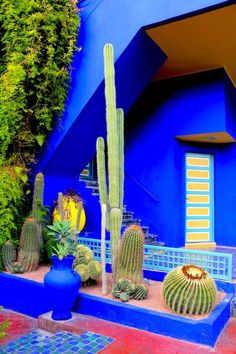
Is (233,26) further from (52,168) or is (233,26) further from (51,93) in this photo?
(52,168)

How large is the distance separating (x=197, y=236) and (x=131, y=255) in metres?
4.27

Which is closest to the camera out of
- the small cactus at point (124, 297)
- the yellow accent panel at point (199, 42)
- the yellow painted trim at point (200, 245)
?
the small cactus at point (124, 297)

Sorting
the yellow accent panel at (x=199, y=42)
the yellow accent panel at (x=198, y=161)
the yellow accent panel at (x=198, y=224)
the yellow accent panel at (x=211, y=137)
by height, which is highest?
the yellow accent panel at (x=199, y=42)

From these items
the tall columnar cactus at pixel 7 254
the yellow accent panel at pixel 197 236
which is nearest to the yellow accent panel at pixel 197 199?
the yellow accent panel at pixel 197 236

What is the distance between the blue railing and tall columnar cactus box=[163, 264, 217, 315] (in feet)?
2.78

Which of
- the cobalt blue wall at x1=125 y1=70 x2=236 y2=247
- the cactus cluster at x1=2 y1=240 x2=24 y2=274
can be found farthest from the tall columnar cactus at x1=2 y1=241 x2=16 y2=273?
the cobalt blue wall at x1=125 y1=70 x2=236 y2=247

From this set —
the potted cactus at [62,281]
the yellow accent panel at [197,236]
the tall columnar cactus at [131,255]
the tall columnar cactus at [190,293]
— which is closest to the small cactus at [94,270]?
the tall columnar cactus at [131,255]

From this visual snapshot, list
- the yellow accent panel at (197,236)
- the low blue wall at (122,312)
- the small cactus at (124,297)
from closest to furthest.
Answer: the low blue wall at (122,312) < the small cactus at (124,297) < the yellow accent panel at (197,236)

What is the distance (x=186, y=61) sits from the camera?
673 centimetres

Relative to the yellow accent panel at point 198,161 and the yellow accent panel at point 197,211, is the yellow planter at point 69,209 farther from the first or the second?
the yellow accent panel at point 198,161

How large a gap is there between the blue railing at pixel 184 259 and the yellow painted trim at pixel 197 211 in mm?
2954

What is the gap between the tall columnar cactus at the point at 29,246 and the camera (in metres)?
4.97

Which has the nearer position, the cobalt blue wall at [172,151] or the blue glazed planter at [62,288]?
the blue glazed planter at [62,288]

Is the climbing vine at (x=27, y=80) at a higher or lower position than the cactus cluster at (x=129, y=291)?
higher
